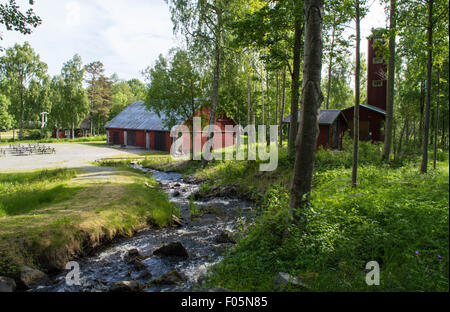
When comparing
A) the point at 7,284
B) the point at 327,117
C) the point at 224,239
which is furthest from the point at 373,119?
the point at 7,284

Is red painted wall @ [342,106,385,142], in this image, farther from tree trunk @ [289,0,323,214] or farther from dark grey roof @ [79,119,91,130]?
dark grey roof @ [79,119,91,130]

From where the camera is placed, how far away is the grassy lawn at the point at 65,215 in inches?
260

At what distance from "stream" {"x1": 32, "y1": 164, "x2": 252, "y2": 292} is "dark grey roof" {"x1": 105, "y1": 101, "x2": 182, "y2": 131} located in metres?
24.0

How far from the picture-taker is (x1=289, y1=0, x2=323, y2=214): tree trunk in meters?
5.55

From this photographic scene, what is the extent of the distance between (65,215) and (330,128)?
1950 centimetres

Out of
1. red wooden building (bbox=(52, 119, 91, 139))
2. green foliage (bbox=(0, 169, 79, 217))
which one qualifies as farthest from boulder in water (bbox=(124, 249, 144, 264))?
red wooden building (bbox=(52, 119, 91, 139))

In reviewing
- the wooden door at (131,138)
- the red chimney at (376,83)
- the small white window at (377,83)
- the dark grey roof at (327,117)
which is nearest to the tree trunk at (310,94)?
the dark grey roof at (327,117)

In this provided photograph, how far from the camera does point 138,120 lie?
36.5 m

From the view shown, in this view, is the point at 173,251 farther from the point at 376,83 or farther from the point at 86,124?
the point at 86,124

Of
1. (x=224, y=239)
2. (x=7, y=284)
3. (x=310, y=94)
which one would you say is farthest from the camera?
(x=224, y=239)

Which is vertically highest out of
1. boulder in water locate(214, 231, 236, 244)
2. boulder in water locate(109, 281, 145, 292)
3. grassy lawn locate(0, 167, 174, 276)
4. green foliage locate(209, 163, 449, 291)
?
green foliage locate(209, 163, 449, 291)
